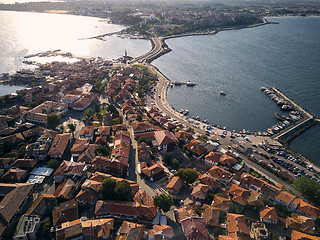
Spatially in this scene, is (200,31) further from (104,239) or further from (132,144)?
(104,239)

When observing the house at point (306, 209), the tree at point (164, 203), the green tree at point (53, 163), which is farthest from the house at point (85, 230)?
the house at point (306, 209)

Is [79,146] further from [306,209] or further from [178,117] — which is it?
[306,209]

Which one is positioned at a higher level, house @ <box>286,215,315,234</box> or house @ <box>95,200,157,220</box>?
house @ <box>95,200,157,220</box>

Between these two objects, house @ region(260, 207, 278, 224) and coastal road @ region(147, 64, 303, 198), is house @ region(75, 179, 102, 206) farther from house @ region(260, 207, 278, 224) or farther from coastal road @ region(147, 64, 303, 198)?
coastal road @ region(147, 64, 303, 198)

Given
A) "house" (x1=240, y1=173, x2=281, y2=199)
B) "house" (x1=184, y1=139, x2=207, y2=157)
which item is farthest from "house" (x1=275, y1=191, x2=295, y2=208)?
"house" (x1=184, y1=139, x2=207, y2=157)

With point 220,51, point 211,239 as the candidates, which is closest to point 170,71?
point 220,51
